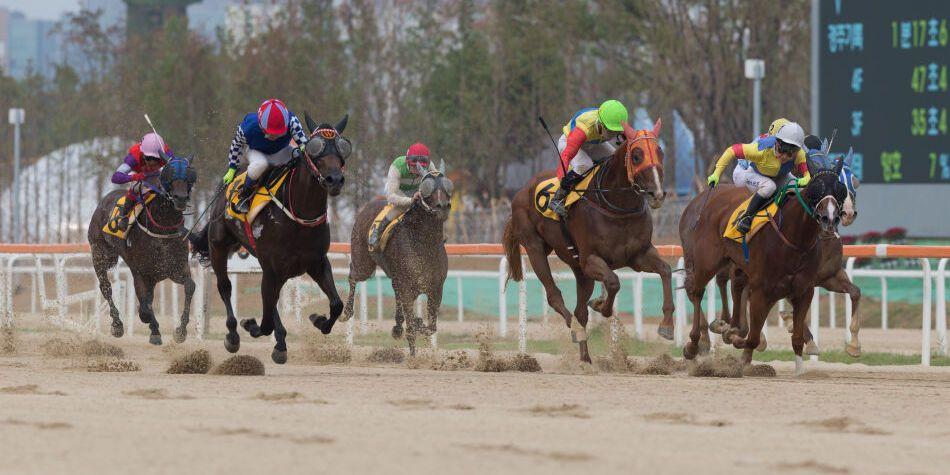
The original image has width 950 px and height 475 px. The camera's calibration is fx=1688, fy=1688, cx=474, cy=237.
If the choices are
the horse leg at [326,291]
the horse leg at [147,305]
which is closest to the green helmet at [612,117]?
the horse leg at [326,291]

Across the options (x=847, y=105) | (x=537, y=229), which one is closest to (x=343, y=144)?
(x=537, y=229)

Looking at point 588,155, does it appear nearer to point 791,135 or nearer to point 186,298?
point 791,135

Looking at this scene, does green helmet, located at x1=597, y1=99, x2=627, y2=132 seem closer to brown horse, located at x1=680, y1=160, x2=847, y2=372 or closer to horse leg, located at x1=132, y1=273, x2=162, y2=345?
brown horse, located at x1=680, y1=160, x2=847, y2=372

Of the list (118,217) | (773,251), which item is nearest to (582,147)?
(773,251)

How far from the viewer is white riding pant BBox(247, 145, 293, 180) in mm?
11109

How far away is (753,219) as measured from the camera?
10.8 meters

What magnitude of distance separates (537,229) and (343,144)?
2431mm

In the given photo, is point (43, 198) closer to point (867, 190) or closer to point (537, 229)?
point (867, 190)

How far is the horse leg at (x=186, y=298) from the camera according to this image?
43.9 feet

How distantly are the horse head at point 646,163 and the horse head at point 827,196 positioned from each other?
93 cm

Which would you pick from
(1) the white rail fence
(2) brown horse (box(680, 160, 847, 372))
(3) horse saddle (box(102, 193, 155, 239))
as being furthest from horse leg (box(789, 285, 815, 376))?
(3) horse saddle (box(102, 193, 155, 239))

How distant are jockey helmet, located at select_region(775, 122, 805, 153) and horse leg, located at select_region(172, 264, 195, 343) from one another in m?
4.98

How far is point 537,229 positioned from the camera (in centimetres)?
1241

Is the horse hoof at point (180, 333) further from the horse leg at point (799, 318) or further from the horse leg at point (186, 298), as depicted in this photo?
the horse leg at point (799, 318)
